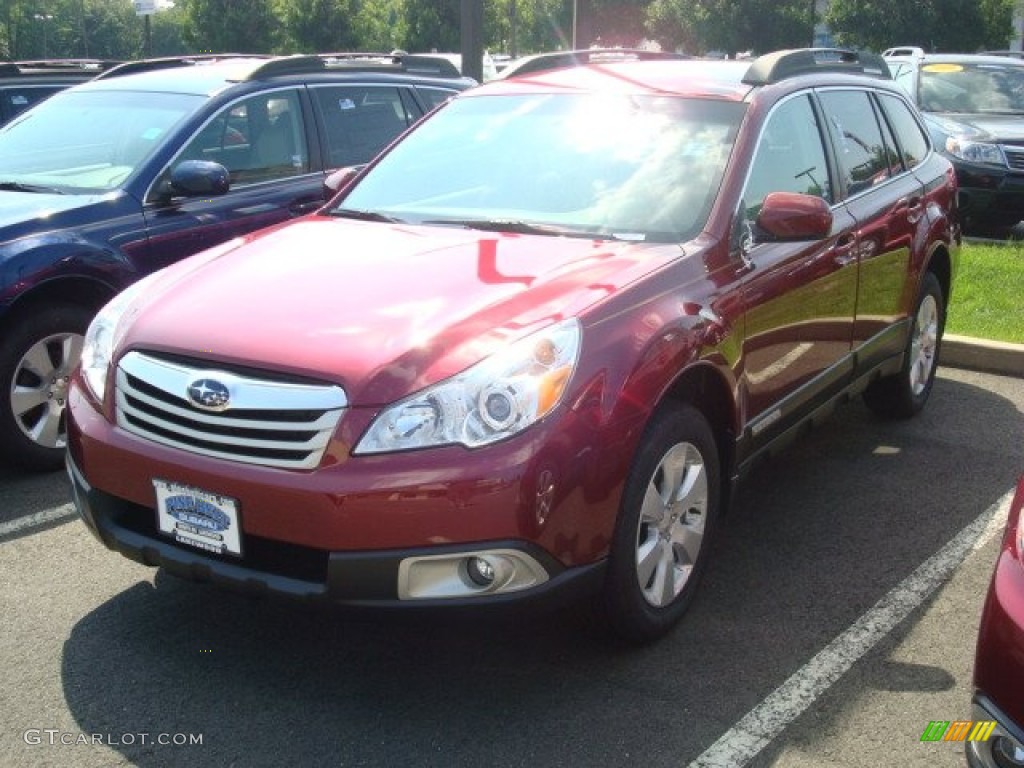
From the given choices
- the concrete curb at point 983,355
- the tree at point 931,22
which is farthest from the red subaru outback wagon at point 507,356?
the tree at point 931,22

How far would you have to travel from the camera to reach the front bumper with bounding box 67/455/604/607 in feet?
10.2

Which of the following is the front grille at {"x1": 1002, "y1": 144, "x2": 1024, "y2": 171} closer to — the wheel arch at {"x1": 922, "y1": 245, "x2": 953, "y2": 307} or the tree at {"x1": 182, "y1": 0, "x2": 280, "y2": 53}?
the wheel arch at {"x1": 922, "y1": 245, "x2": 953, "y2": 307}

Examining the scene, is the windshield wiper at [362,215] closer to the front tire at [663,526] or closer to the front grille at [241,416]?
the front grille at [241,416]

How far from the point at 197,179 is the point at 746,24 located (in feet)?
139

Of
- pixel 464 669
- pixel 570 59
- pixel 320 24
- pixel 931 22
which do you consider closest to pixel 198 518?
pixel 464 669

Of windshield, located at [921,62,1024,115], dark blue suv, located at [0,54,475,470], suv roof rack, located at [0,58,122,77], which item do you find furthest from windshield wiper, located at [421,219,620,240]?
windshield, located at [921,62,1024,115]

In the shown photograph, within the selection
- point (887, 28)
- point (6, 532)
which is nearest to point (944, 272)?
point (6, 532)

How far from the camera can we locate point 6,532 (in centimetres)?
464

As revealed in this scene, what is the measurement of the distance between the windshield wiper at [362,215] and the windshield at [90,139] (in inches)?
60.9

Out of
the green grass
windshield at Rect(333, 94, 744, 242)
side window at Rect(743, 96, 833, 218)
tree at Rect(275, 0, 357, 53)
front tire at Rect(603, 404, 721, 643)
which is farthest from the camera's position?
tree at Rect(275, 0, 357, 53)

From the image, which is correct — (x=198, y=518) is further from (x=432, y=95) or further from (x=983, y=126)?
(x=983, y=126)

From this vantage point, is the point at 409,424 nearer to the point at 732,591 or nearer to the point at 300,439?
the point at 300,439

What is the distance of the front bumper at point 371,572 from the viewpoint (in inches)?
122

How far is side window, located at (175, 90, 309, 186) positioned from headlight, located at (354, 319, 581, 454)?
10.5 ft
